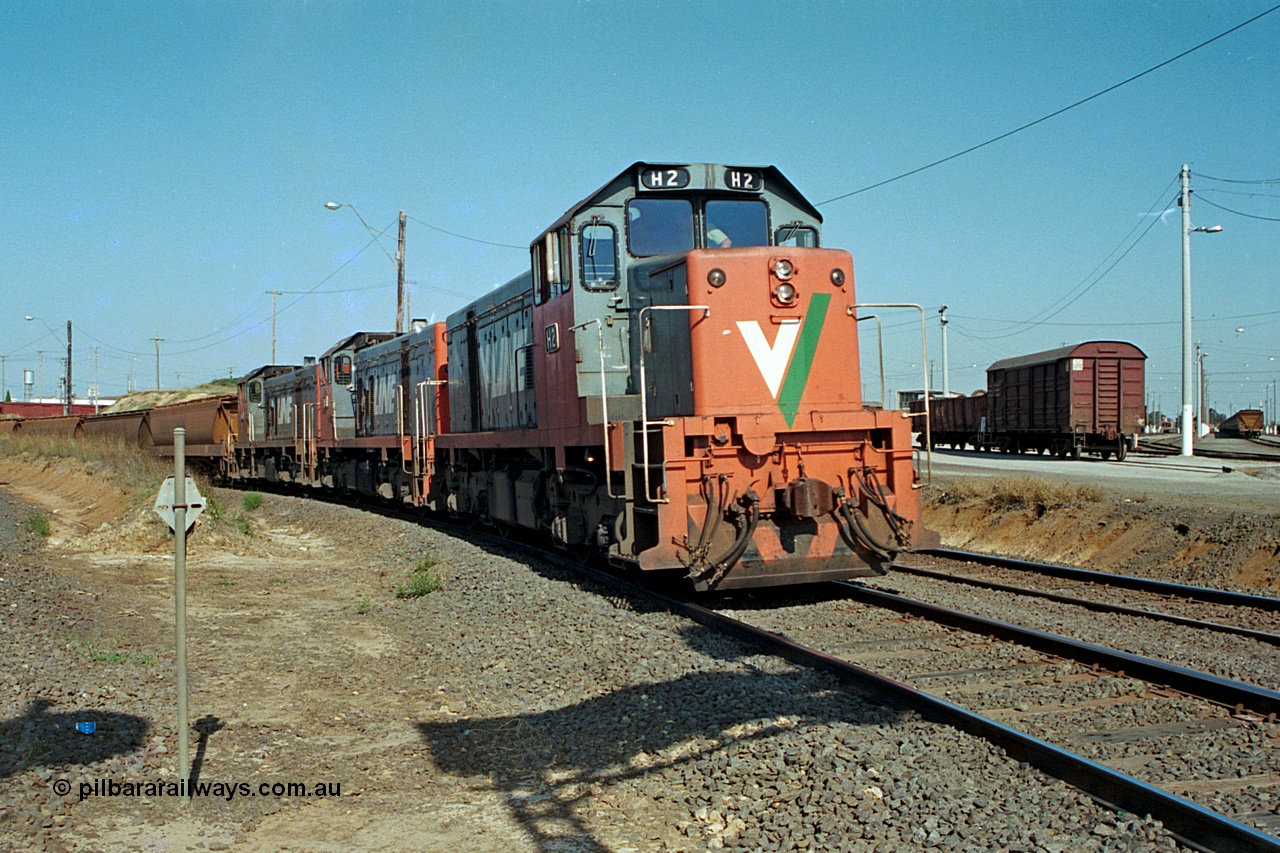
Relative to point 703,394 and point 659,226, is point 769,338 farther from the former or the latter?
point 659,226

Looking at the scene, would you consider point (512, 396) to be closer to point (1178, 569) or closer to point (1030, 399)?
point (1178, 569)

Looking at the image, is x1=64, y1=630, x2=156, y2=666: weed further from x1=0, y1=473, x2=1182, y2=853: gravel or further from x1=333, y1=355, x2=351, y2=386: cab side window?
x1=333, y1=355, x2=351, y2=386: cab side window

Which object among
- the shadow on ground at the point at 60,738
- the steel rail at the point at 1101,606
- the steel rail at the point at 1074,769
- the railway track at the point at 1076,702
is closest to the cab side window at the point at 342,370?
the steel rail at the point at 1101,606

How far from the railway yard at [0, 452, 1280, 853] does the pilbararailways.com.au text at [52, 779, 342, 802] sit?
55 mm

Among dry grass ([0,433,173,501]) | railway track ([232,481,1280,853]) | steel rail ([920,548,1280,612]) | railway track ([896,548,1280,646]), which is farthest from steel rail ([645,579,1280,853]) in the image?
dry grass ([0,433,173,501])

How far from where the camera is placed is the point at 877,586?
380 inches

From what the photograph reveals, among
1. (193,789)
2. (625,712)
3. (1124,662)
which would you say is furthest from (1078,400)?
(193,789)

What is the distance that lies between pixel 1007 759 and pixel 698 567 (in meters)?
3.42

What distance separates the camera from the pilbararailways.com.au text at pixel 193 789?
178 inches

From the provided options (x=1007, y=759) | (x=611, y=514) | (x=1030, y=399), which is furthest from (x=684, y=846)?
(x=1030, y=399)

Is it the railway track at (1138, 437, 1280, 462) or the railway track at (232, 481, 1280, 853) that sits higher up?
the railway track at (1138, 437, 1280, 462)

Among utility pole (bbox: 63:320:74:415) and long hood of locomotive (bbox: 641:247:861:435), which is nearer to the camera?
long hood of locomotive (bbox: 641:247:861:435)

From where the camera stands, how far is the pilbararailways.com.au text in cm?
452

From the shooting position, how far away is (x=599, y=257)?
918 cm
